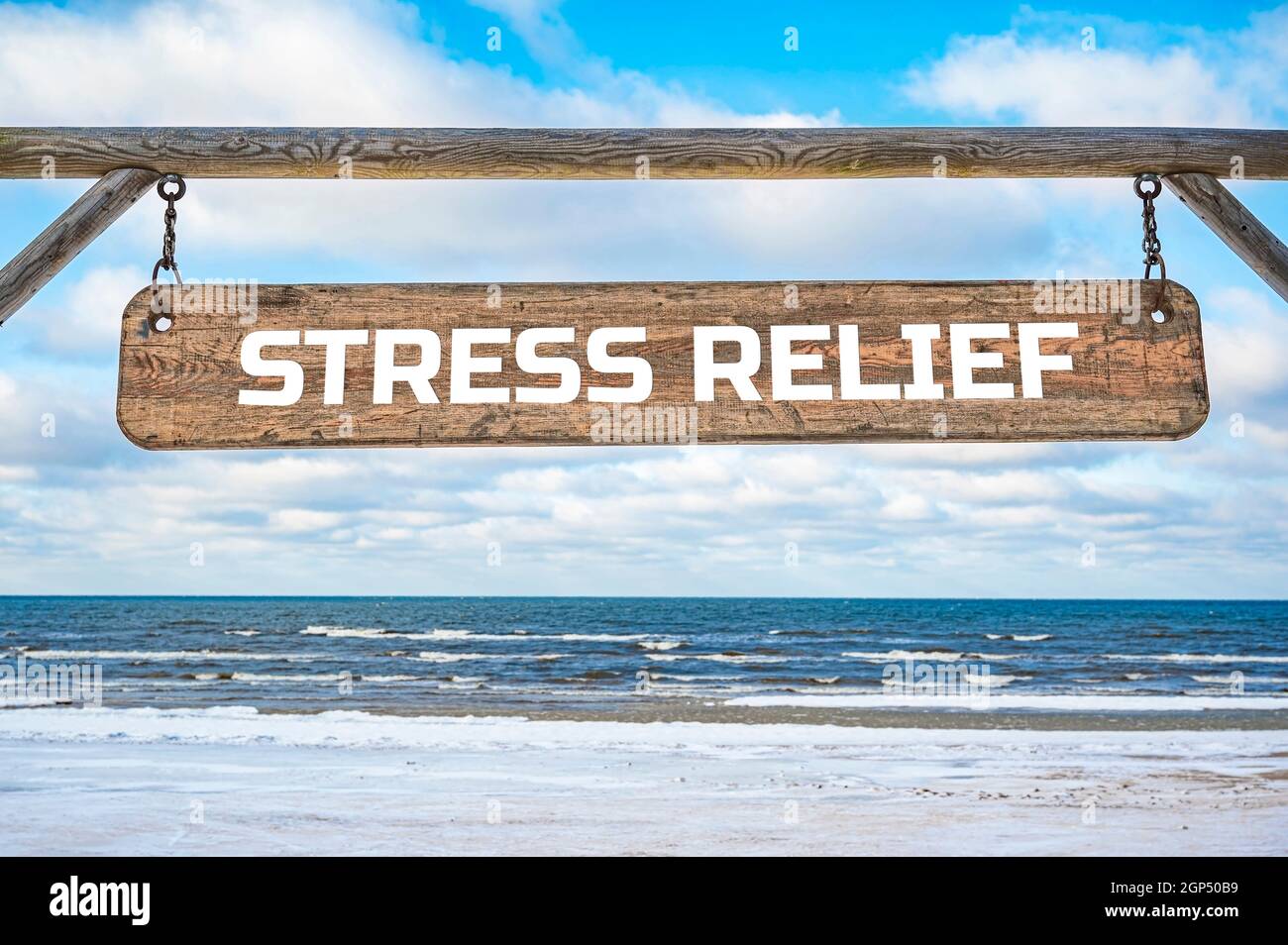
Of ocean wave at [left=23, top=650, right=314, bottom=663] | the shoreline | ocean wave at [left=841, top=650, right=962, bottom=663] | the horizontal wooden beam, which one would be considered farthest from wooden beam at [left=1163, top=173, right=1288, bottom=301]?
ocean wave at [left=23, top=650, right=314, bottom=663]

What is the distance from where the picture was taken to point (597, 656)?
24.6 meters

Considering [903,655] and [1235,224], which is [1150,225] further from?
[903,655]

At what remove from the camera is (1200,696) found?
16.8 m

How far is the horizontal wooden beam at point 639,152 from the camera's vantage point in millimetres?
2510

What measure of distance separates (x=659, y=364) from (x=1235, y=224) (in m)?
1.64

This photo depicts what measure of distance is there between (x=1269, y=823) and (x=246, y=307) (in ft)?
26.8

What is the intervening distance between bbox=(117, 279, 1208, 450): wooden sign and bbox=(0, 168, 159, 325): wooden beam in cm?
26

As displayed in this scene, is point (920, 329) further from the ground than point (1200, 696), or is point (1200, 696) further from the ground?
point (920, 329)

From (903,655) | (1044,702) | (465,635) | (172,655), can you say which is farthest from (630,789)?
(465,635)
